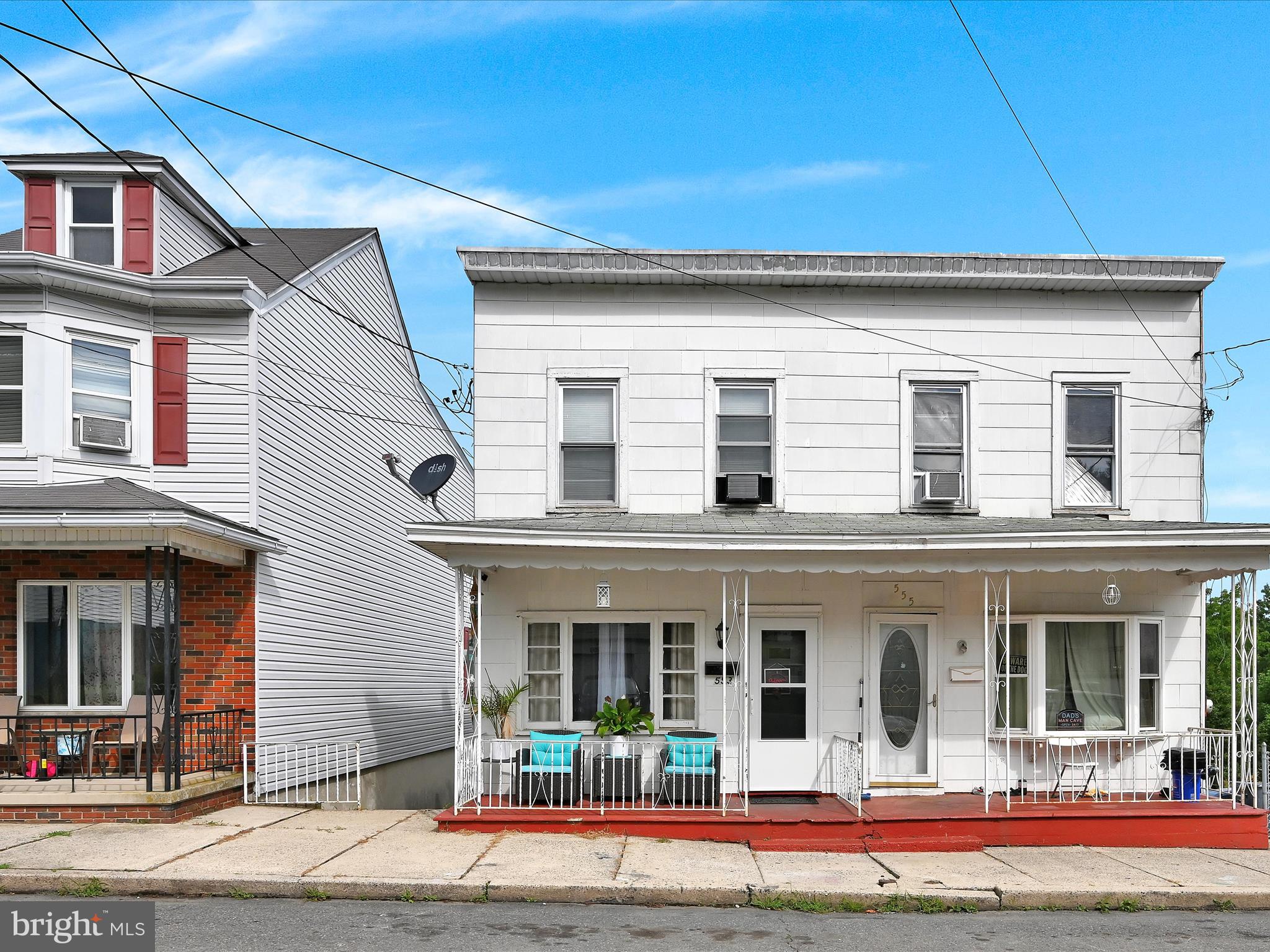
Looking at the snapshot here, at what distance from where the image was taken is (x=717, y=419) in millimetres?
13891

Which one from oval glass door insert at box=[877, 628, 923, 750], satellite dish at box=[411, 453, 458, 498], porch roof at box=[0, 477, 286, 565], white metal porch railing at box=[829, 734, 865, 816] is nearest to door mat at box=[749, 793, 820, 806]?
white metal porch railing at box=[829, 734, 865, 816]

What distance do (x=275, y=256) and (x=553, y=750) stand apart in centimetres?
1036

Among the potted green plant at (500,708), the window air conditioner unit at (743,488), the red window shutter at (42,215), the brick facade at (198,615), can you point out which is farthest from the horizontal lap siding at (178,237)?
the window air conditioner unit at (743,488)

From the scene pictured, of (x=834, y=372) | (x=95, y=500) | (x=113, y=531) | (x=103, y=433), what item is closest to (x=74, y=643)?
(x=95, y=500)

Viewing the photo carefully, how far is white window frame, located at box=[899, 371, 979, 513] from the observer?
45.5ft

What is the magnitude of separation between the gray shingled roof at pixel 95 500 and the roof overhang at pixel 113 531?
54 millimetres

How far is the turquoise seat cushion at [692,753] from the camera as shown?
39.7 feet

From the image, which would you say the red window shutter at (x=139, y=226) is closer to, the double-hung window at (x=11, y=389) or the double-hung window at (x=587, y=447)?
the double-hung window at (x=11, y=389)

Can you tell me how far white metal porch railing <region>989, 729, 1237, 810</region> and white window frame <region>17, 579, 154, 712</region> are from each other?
1039 centimetres

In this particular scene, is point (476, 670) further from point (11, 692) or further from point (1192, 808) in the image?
point (1192, 808)

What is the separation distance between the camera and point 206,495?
14.7 metres

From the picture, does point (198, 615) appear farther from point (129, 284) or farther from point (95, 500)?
point (129, 284)

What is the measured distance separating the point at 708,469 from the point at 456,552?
11.3 feet

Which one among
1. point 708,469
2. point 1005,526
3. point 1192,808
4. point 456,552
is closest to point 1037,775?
point 1192,808
